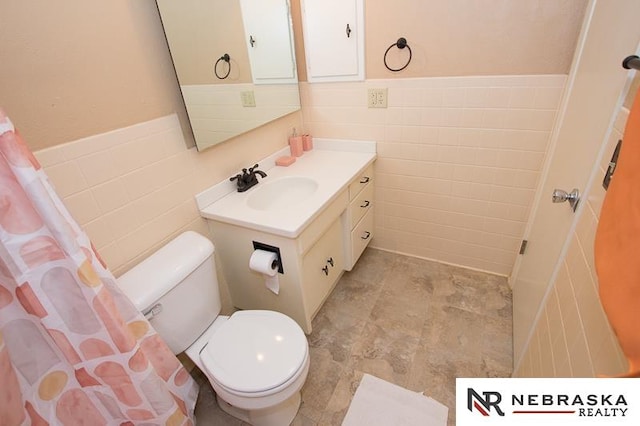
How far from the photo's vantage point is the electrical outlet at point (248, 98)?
163 centimetres

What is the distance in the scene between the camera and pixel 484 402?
63cm

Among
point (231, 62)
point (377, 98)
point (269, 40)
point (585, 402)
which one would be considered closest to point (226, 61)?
point (231, 62)

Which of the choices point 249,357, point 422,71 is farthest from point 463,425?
point 422,71

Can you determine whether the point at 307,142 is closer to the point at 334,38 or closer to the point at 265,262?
the point at 334,38

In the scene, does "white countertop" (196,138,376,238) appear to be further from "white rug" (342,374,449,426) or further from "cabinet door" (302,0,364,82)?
"white rug" (342,374,449,426)

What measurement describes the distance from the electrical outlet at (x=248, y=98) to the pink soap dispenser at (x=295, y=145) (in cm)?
37

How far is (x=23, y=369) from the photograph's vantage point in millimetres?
824

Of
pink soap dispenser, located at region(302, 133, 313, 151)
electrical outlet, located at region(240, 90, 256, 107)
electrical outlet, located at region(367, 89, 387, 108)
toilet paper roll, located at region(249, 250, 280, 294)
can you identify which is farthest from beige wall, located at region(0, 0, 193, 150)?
electrical outlet, located at region(367, 89, 387, 108)

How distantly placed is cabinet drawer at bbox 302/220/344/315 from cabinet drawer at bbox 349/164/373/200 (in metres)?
0.19

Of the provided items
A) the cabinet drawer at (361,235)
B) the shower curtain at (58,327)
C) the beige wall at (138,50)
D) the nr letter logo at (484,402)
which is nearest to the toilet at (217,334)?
the shower curtain at (58,327)

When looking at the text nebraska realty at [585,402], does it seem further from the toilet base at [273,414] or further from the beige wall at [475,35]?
the beige wall at [475,35]

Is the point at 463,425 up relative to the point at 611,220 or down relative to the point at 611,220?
down

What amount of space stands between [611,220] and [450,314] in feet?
4.40

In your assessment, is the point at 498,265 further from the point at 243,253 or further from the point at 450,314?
the point at 243,253
